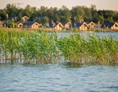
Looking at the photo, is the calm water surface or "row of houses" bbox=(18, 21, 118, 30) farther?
"row of houses" bbox=(18, 21, 118, 30)

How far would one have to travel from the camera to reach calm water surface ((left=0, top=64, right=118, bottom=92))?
1302 cm

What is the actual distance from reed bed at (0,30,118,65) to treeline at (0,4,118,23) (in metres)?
78.6

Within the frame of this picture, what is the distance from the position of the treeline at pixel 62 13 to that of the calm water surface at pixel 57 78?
79526mm

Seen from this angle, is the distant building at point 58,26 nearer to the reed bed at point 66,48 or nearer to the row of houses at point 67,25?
the row of houses at point 67,25

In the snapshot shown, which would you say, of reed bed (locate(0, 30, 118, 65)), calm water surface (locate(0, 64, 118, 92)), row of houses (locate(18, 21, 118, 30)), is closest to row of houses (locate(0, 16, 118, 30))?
row of houses (locate(18, 21, 118, 30))

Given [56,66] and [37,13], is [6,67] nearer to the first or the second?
[56,66]

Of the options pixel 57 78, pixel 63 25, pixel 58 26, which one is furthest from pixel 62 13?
pixel 57 78

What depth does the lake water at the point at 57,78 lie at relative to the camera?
1303 cm

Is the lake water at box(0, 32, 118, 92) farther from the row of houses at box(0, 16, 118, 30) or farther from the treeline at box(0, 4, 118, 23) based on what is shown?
the treeline at box(0, 4, 118, 23)

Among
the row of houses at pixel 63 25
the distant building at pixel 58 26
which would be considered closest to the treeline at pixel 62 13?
the row of houses at pixel 63 25

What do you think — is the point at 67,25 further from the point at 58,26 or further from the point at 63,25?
the point at 58,26

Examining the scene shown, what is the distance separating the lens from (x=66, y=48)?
1809cm

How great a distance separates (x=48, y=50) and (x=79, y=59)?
1713 mm

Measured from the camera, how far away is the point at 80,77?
15609 millimetres
